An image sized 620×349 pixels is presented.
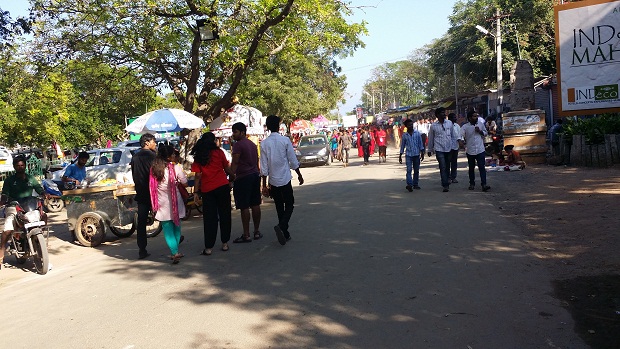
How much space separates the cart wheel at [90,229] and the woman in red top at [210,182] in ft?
10.0

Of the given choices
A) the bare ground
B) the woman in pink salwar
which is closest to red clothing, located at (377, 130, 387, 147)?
the bare ground

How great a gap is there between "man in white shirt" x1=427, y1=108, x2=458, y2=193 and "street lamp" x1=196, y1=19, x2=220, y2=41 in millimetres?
5555

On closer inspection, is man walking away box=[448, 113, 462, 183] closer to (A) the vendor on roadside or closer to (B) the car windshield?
(A) the vendor on roadside

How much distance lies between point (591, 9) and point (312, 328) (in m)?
10.00

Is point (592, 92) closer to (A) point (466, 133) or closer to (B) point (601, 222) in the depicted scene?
(A) point (466, 133)

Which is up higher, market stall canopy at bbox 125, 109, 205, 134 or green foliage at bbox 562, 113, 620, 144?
market stall canopy at bbox 125, 109, 205, 134

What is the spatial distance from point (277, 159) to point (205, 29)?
6.27 metres

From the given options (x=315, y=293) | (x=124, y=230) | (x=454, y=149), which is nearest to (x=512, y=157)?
(x=454, y=149)

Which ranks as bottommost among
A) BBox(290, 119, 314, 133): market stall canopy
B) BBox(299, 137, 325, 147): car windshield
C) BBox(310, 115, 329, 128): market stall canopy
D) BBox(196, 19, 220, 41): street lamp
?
BBox(299, 137, 325, 147): car windshield

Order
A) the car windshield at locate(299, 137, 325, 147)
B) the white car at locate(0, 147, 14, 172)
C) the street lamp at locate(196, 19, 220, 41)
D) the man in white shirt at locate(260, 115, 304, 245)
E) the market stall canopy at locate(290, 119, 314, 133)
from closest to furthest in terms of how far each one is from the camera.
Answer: the man in white shirt at locate(260, 115, 304, 245)
the street lamp at locate(196, 19, 220, 41)
the white car at locate(0, 147, 14, 172)
the car windshield at locate(299, 137, 325, 147)
the market stall canopy at locate(290, 119, 314, 133)

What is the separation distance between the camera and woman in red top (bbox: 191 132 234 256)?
7965mm

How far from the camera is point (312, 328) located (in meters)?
4.75

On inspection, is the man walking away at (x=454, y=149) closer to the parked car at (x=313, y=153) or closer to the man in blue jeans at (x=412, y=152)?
the man in blue jeans at (x=412, y=152)

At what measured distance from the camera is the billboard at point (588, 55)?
11.6 metres
